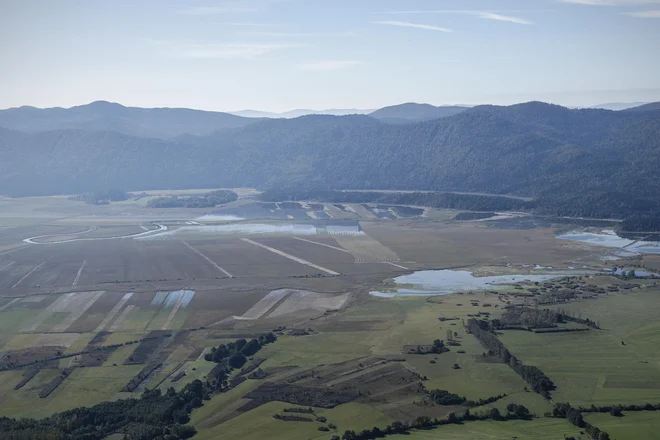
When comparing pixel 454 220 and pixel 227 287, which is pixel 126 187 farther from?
pixel 227 287

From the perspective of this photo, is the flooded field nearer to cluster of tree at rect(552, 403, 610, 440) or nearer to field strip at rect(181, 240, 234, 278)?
field strip at rect(181, 240, 234, 278)

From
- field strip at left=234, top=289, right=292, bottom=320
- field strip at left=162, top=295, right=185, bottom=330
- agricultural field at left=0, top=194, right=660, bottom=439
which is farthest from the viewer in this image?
field strip at left=234, top=289, right=292, bottom=320

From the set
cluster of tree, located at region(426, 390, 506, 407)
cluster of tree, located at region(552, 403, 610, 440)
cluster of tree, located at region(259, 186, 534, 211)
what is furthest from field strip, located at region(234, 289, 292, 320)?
cluster of tree, located at region(259, 186, 534, 211)

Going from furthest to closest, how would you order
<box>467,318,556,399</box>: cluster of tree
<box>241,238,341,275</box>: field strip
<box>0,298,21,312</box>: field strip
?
<box>241,238,341,275</box>: field strip
<box>0,298,21,312</box>: field strip
<box>467,318,556,399</box>: cluster of tree

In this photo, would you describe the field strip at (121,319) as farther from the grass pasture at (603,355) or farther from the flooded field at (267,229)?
the flooded field at (267,229)

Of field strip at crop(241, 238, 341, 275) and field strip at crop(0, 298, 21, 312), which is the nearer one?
field strip at crop(0, 298, 21, 312)

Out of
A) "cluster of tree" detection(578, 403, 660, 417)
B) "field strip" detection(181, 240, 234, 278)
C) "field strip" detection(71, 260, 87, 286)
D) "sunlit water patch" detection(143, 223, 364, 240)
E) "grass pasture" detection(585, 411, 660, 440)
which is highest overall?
"sunlit water patch" detection(143, 223, 364, 240)
